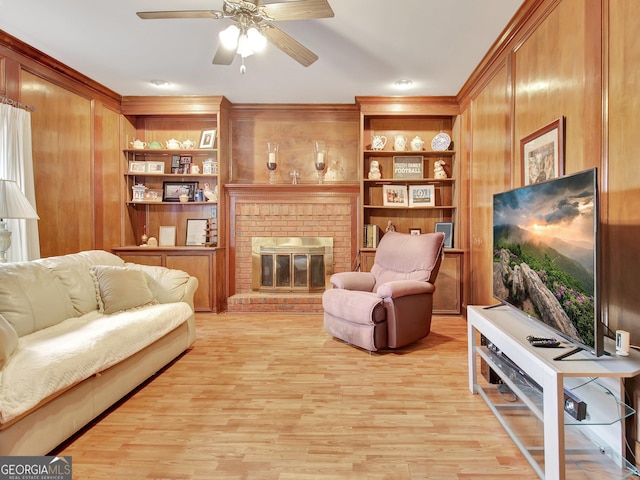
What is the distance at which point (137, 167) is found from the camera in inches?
187

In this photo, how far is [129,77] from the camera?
393cm

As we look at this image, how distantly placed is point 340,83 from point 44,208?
3194 millimetres

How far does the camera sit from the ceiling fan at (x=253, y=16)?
2.17m

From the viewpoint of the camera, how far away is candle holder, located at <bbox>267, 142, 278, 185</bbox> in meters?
4.75

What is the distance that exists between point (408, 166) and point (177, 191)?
3.01 metres

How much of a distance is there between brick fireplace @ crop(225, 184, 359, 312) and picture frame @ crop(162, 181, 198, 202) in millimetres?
465

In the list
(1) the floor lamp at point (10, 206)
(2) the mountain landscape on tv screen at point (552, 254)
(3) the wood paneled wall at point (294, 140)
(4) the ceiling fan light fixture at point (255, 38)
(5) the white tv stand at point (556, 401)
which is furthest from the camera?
(3) the wood paneled wall at point (294, 140)

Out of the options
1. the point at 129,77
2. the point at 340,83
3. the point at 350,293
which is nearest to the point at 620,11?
the point at 350,293

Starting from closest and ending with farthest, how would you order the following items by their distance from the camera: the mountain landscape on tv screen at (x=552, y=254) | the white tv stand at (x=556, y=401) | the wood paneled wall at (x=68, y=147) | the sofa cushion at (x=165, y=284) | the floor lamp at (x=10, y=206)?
the white tv stand at (x=556, y=401)
the mountain landscape on tv screen at (x=552, y=254)
the floor lamp at (x=10, y=206)
the sofa cushion at (x=165, y=284)
the wood paneled wall at (x=68, y=147)

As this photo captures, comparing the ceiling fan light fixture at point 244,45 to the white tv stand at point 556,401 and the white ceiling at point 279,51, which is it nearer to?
the white ceiling at point 279,51

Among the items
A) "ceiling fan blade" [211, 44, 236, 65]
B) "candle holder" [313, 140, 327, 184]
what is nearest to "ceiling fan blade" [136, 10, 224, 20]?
"ceiling fan blade" [211, 44, 236, 65]

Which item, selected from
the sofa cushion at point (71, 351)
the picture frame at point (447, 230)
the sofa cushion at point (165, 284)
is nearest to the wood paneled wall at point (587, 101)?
the picture frame at point (447, 230)

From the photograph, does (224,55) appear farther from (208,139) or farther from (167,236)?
(167,236)

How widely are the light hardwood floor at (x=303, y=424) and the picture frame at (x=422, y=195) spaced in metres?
2.12
